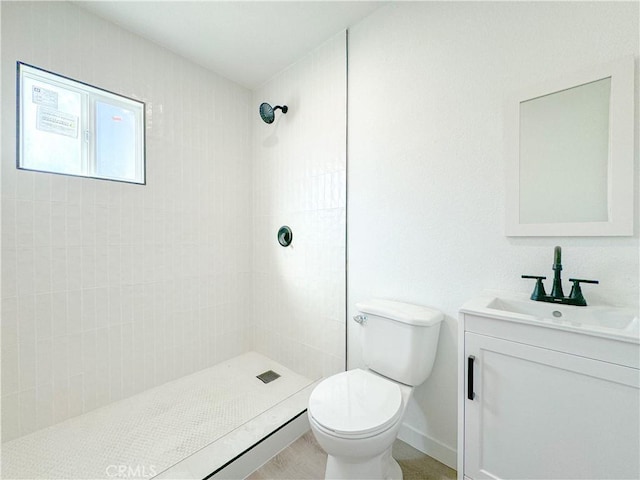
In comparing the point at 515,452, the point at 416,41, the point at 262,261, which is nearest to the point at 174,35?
the point at 416,41

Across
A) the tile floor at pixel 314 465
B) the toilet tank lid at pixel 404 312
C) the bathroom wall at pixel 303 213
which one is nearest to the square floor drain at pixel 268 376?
the bathroom wall at pixel 303 213

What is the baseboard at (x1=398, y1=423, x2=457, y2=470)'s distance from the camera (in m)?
1.35

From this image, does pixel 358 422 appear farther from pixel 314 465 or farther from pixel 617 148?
pixel 617 148

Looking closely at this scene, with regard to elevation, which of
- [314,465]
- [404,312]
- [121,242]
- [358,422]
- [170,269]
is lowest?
[314,465]

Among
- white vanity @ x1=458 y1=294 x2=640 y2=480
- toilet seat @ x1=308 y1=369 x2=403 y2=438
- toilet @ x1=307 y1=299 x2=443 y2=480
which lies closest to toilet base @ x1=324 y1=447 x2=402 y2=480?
toilet @ x1=307 y1=299 x2=443 y2=480

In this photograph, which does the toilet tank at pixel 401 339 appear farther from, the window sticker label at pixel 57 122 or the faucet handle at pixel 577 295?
the window sticker label at pixel 57 122

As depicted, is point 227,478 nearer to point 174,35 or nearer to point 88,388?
point 88,388

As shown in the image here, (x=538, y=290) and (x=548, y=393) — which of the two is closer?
(x=548, y=393)

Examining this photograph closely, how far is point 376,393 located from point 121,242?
175 centimetres

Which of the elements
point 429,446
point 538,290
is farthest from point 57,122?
point 429,446

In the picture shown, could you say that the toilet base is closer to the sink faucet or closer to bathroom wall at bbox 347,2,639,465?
bathroom wall at bbox 347,2,639,465

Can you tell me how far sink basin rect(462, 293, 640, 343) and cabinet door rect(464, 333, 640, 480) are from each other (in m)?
0.09

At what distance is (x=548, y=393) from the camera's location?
85cm

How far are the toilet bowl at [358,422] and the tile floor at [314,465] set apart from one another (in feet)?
0.40
